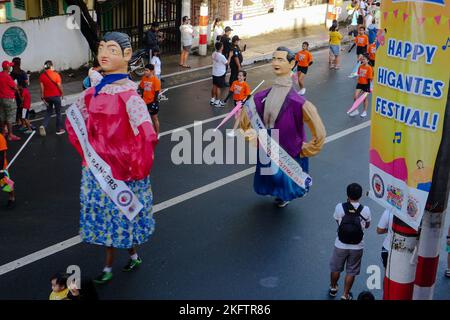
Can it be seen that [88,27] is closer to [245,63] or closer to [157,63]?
[157,63]

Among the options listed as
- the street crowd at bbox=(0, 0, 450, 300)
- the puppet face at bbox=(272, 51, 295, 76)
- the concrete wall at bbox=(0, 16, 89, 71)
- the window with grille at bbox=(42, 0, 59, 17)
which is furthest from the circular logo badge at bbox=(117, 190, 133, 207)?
the window with grille at bbox=(42, 0, 59, 17)

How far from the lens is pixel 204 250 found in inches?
328

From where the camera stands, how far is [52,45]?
16562 millimetres

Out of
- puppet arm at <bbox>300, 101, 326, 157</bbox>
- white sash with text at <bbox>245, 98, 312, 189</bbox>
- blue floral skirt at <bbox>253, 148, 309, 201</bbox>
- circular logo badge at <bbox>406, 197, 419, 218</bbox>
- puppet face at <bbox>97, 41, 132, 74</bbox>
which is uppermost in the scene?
puppet face at <bbox>97, 41, 132, 74</bbox>

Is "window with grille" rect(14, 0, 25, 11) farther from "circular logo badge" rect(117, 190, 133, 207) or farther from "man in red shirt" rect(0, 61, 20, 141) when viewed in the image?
"circular logo badge" rect(117, 190, 133, 207)

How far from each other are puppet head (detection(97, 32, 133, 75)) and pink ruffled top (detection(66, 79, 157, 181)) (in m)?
0.21

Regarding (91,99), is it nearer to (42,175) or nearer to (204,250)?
(204,250)

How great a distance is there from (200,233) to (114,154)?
2.05 meters

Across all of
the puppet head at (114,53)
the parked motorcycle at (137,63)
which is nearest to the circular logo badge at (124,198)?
the puppet head at (114,53)

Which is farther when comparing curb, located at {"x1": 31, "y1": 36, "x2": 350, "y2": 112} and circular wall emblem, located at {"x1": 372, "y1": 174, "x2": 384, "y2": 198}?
curb, located at {"x1": 31, "y1": 36, "x2": 350, "y2": 112}

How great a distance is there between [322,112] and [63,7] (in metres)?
8.26

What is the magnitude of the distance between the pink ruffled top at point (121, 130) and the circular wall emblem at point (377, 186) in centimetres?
276

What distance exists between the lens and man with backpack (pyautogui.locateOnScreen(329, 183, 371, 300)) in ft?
22.9

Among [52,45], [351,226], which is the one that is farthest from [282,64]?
[52,45]
